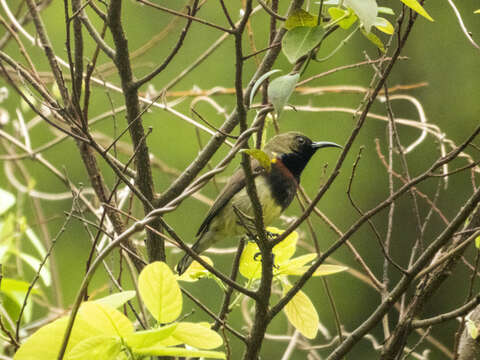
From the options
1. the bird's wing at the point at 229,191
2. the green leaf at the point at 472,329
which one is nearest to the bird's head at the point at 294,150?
the bird's wing at the point at 229,191

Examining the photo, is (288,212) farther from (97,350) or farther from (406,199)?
Answer: (97,350)

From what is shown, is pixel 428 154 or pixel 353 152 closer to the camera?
pixel 353 152

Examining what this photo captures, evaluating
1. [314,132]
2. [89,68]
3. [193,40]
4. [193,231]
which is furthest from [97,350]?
[193,40]

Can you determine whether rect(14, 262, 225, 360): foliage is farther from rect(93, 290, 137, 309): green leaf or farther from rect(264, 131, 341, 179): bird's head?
rect(264, 131, 341, 179): bird's head

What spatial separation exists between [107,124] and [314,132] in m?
2.15

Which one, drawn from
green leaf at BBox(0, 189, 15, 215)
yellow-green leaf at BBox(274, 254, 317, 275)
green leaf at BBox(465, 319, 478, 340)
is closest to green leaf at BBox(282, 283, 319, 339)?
yellow-green leaf at BBox(274, 254, 317, 275)

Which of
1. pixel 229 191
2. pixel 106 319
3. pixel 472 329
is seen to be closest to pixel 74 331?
pixel 106 319

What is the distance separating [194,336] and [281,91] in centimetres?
44

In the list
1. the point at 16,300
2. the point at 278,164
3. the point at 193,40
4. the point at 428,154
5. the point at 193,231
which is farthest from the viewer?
the point at 428,154

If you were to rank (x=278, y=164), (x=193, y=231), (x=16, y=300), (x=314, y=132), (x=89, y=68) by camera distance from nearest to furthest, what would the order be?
(x=89, y=68) → (x=16, y=300) → (x=278, y=164) → (x=193, y=231) → (x=314, y=132)

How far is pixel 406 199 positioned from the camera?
899 centimetres

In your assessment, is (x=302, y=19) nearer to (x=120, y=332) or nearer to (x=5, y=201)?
(x=120, y=332)

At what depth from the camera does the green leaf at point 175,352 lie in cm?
106

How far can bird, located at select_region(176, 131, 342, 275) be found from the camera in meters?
3.04
